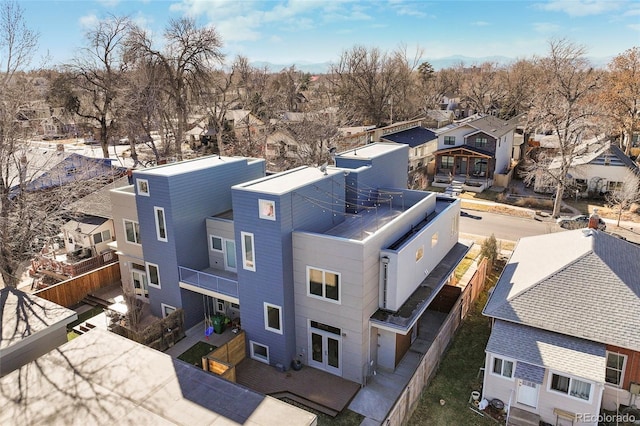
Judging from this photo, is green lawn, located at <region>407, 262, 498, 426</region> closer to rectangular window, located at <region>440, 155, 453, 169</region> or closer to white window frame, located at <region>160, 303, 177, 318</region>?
white window frame, located at <region>160, 303, 177, 318</region>

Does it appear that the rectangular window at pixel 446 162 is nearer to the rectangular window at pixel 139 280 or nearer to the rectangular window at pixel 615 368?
the rectangular window at pixel 615 368

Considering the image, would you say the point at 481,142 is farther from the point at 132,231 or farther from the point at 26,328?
the point at 26,328

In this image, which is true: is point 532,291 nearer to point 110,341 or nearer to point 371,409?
point 371,409

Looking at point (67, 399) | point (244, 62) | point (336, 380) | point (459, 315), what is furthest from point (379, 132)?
point (67, 399)

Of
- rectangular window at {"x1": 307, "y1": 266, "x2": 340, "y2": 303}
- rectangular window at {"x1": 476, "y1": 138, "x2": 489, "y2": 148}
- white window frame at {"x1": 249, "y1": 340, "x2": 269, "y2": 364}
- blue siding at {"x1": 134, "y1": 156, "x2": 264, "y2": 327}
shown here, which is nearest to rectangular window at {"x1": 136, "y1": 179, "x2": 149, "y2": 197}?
blue siding at {"x1": 134, "y1": 156, "x2": 264, "y2": 327}

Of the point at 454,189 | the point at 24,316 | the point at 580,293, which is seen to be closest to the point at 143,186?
the point at 24,316

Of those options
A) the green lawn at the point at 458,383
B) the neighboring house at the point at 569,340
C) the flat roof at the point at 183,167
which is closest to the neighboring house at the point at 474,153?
the green lawn at the point at 458,383
